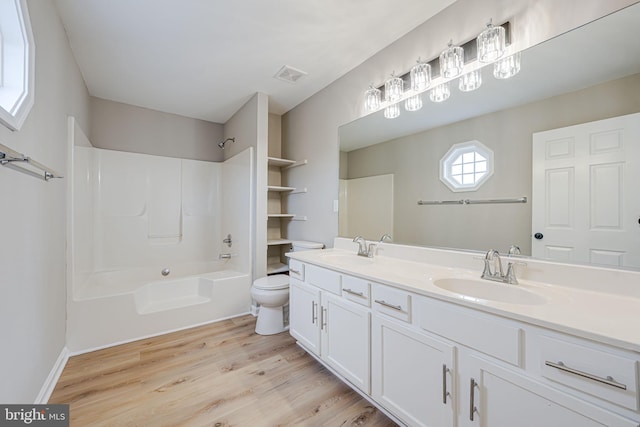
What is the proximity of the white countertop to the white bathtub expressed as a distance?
1.78 meters

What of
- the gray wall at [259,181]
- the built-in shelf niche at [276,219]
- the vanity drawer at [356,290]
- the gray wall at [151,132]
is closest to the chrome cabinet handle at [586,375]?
the vanity drawer at [356,290]

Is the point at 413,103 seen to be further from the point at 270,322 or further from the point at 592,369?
the point at 270,322

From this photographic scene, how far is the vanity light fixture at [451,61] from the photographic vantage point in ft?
5.30

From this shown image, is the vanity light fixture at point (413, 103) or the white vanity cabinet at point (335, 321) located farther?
the vanity light fixture at point (413, 103)

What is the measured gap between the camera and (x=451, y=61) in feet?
5.38

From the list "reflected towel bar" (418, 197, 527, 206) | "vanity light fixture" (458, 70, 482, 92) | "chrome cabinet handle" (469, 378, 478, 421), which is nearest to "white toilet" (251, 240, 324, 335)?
"reflected towel bar" (418, 197, 527, 206)

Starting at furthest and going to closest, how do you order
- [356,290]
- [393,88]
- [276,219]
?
1. [276,219]
2. [393,88]
3. [356,290]

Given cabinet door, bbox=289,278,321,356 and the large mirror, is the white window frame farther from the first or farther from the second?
the large mirror

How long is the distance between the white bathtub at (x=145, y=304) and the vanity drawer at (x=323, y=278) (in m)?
1.22

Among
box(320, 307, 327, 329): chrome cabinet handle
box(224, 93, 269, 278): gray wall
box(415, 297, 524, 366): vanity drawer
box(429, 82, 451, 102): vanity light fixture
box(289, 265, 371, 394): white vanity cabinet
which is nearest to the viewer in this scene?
box(415, 297, 524, 366): vanity drawer

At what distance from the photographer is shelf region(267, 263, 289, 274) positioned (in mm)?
3059

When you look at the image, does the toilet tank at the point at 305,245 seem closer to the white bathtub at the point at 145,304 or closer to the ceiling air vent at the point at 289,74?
the white bathtub at the point at 145,304

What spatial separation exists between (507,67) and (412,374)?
5.56ft

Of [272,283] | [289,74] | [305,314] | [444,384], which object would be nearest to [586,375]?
[444,384]
